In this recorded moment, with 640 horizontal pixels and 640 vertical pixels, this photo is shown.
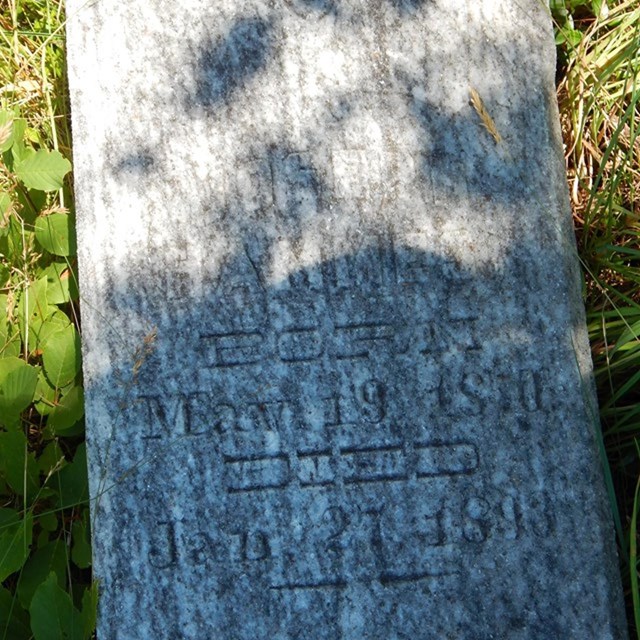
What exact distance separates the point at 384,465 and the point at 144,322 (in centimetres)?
59

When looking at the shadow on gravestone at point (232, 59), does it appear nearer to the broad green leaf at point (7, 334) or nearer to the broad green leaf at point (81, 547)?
the broad green leaf at point (7, 334)

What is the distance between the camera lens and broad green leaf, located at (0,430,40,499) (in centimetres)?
190

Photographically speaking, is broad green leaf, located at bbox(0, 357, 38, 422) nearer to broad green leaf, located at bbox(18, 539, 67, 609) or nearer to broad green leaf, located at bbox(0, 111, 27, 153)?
broad green leaf, located at bbox(18, 539, 67, 609)

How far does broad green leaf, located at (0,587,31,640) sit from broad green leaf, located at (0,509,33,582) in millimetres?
102

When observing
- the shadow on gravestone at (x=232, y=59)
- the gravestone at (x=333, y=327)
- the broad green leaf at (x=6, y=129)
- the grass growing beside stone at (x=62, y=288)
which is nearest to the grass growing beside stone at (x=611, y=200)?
the grass growing beside stone at (x=62, y=288)

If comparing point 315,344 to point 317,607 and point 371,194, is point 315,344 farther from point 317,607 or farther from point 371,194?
point 317,607

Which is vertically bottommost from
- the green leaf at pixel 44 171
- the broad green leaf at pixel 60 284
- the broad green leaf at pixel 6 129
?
the broad green leaf at pixel 60 284

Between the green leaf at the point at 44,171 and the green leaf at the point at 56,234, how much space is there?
0.27 ft

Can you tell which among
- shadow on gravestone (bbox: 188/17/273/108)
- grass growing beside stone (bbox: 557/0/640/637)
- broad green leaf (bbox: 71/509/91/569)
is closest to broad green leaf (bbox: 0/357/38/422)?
broad green leaf (bbox: 71/509/91/569)

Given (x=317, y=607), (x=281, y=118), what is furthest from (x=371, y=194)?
(x=317, y=607)

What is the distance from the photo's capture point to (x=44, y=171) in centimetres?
215

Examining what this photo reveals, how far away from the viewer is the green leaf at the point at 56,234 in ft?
7.12

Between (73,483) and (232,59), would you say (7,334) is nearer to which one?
(73,483)

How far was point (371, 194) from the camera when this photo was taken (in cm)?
181
